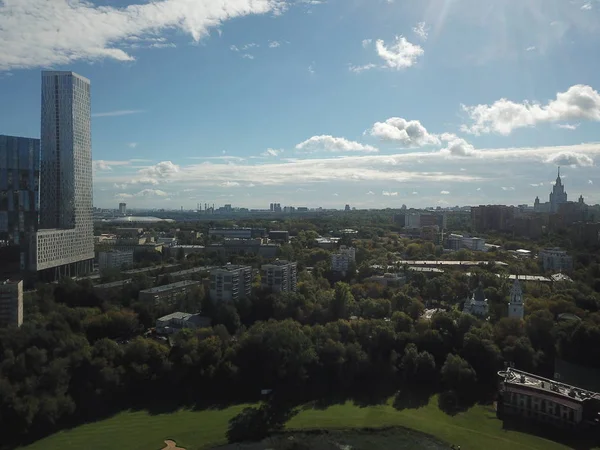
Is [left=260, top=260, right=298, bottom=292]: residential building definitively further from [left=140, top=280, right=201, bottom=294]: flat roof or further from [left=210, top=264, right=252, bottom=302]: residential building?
[left=140, top=280, right=201, bottom=294]: flat roof

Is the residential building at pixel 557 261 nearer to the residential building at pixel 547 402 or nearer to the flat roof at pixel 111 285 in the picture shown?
the residential building at pixel 547 402

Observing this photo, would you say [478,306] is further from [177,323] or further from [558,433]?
[177,323]

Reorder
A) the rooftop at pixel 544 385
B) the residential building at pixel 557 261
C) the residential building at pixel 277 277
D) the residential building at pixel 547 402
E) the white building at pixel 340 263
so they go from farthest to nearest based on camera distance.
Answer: the residential building at pixel 557 261 → the white building at pixel 340 263 → the residential building at pixel 277 277 → the rooftop at pixel 544 385 → the residential building at pixel 547 402

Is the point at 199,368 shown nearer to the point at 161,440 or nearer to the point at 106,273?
the point at 161,440

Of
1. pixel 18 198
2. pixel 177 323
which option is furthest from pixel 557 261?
pixel 18 198

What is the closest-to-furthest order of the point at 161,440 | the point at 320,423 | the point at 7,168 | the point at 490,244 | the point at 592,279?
the point at 161,440 → the point at 320,423 → the point at 592,279 → the point at 7,168 → the point at 490,244

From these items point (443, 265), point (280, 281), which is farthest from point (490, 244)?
point (280, 281)

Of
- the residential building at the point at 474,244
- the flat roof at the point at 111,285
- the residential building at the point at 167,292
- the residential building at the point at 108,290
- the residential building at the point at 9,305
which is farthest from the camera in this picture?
the residential building at the point at 474,244

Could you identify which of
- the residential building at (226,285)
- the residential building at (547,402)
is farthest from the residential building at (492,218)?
the residential building at (547,402)
